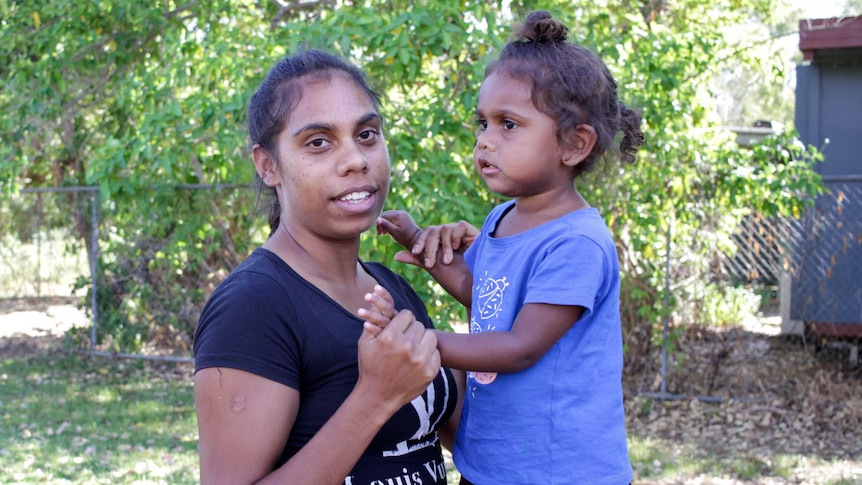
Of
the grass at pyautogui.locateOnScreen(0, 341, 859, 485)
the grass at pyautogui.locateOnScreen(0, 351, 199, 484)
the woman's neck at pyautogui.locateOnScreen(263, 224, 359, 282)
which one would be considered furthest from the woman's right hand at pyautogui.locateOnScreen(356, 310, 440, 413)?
the grass at pyautogui.locateOnScreen(0, 351, 199, 484)

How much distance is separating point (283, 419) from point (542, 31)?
131cm

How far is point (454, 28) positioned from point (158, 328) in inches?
253

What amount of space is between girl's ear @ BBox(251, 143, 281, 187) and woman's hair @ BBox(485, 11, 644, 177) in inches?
28.0

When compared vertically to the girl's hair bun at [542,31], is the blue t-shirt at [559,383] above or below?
below

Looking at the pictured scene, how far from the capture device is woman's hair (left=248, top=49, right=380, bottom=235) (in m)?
2.01

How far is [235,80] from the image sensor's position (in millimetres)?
6195

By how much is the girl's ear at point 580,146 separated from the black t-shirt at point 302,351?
740 millimetres

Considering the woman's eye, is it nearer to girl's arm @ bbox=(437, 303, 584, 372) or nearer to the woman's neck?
the woman's neck

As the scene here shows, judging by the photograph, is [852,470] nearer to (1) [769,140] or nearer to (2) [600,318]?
(1) [769,140]

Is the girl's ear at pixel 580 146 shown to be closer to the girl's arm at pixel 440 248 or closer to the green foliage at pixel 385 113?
the girl's arm at pixel 440 248

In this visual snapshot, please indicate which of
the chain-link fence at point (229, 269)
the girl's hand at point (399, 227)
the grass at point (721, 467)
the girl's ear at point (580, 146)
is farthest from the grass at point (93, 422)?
the girl's ear at point (580, 146)

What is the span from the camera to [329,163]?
1.97 meters

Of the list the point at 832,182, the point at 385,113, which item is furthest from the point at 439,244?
the point at 832,182

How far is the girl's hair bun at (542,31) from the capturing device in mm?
2416
